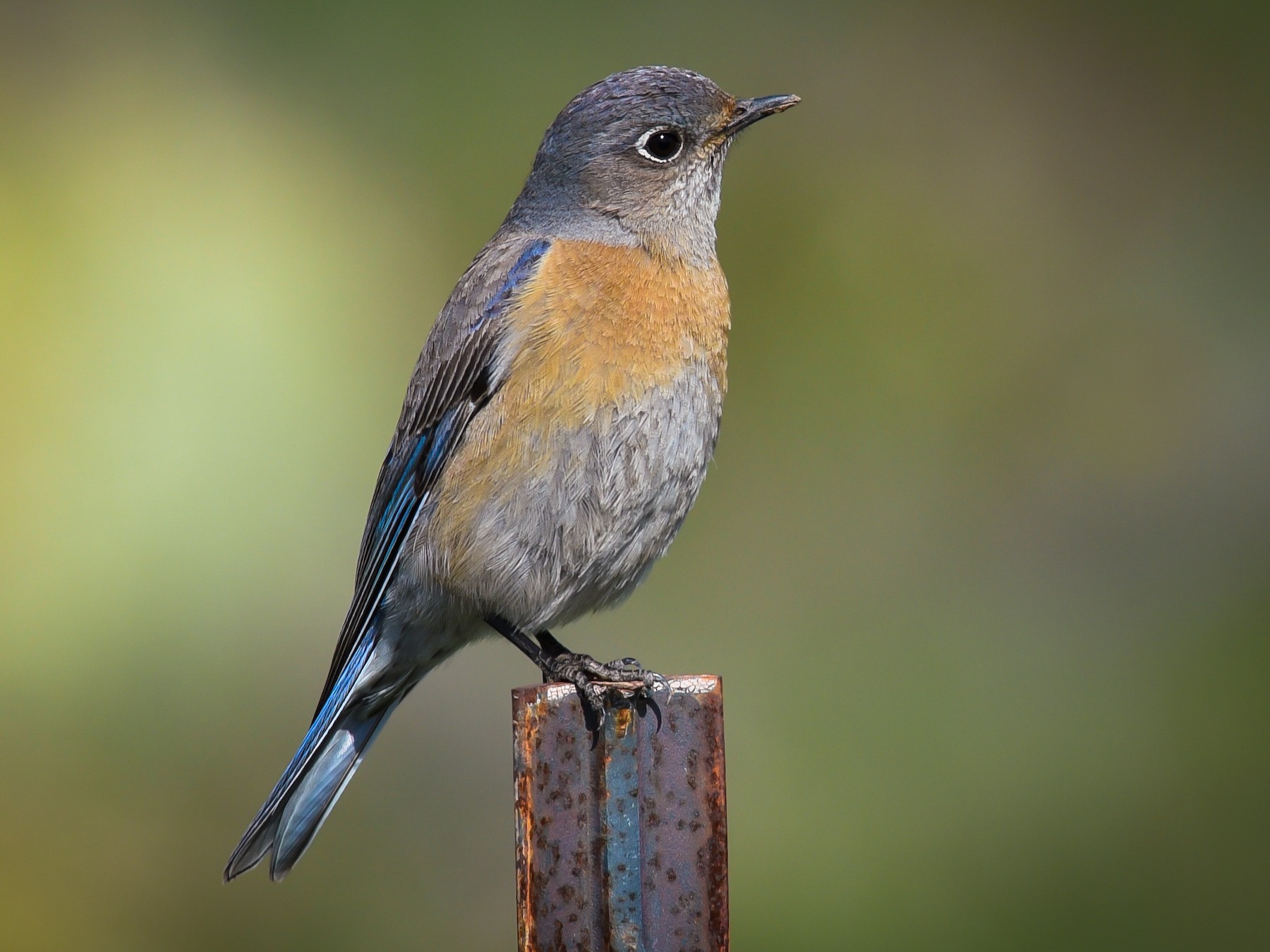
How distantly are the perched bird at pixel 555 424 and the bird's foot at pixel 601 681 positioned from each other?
0.02 m

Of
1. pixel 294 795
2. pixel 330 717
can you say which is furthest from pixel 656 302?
pixel 294 795

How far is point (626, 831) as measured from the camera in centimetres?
201

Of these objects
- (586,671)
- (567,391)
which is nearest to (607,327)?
(567,391)

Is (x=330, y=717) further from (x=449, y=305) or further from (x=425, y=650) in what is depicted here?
(x=449, y=305)

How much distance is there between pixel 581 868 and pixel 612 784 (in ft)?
0.48

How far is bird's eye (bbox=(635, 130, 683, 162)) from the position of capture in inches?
136

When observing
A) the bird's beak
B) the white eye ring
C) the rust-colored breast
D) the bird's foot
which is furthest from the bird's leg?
the bird's beak

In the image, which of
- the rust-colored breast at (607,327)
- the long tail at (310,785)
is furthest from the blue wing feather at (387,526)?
the rust-colored breast at (607,327)

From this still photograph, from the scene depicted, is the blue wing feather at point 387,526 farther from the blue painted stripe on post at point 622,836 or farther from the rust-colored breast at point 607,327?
the blue painted stripe on post at point 622,836

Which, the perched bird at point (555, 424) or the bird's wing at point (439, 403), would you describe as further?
the bird's wing at point (439, 403)

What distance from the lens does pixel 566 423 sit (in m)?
2.98

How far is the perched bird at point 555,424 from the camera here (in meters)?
3.01

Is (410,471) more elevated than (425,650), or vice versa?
(410,471)

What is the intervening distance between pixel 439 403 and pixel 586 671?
927mm
